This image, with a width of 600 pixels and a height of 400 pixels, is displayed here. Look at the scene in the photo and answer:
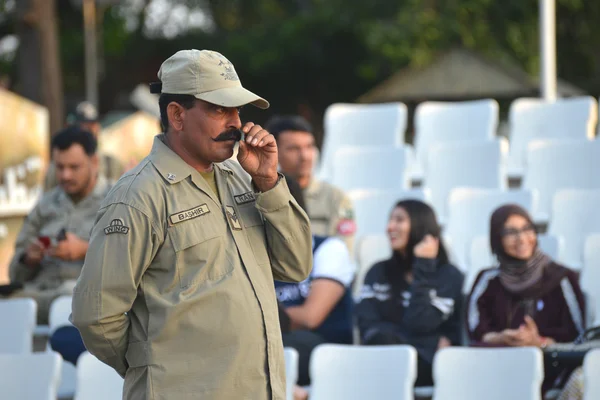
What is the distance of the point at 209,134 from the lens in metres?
2.70

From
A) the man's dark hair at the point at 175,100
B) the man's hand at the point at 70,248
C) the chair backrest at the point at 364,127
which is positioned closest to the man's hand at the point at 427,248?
the man's hand at the point at 70,248

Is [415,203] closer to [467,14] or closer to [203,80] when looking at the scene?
[203,80]

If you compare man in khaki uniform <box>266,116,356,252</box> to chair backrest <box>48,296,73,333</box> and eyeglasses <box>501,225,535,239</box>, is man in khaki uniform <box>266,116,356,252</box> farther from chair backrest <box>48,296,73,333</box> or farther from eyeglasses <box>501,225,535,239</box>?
chair backrest <box>48,296,73,333</box>

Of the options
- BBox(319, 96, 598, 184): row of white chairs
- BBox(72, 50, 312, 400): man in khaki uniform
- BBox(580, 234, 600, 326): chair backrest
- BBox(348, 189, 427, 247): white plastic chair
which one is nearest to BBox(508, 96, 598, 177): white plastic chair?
BBox(319, 96, 598, 184): row of white chairs

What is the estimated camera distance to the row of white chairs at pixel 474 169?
7.55 meters

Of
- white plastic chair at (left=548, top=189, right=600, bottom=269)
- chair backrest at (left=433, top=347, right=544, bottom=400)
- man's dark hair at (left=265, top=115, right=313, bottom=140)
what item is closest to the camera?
chair backrest at (left=433, top=347, right=544, bottom=400)

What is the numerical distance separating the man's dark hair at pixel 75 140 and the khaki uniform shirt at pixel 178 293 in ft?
9.41

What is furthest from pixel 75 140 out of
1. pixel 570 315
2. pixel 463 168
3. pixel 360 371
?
pixel 463 168

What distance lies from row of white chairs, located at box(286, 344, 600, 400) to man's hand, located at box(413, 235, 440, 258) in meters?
0.75

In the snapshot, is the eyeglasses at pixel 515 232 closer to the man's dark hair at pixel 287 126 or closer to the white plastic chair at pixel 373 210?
the man's dark hair at pixel 287 126

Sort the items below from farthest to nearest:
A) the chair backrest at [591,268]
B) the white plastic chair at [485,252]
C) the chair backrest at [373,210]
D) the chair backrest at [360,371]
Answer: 1. the chair backrest at [373,210]
2. the white plastic chair at [485,252]
3. the chair backrest at [591,268]
4. the chair backrest at [360,371]

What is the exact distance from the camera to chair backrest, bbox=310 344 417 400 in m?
4.49

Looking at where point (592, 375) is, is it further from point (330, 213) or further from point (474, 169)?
point (474, 169)

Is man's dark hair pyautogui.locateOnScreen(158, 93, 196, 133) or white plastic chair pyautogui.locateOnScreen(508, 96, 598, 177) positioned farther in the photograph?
white plastic chair pyautogui.locateOnScreen(508, 96, 598, 177)
